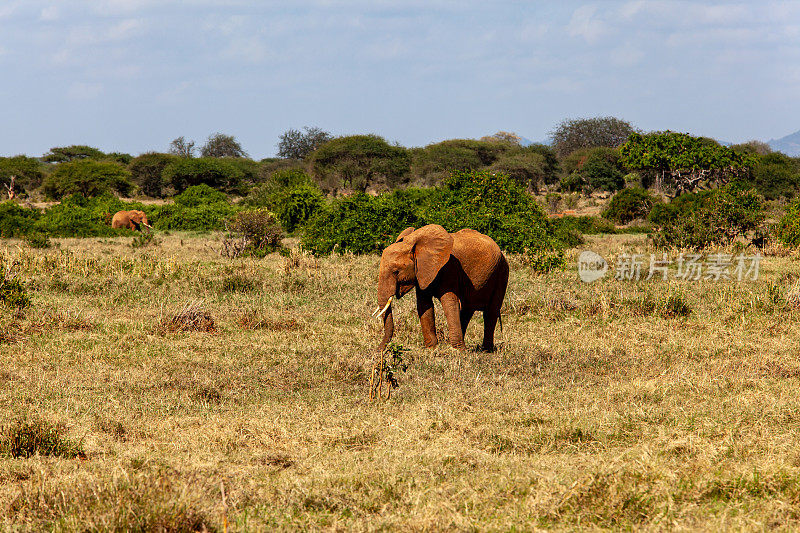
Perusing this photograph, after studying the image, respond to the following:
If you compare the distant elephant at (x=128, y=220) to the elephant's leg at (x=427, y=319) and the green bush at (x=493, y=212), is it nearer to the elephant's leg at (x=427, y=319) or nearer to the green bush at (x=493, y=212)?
the green bush at (x=493, y=212)

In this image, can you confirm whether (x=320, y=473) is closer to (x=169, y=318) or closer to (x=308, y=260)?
(x=169, y=318)

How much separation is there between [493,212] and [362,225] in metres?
3.52

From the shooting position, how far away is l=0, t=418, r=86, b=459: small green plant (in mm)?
5520

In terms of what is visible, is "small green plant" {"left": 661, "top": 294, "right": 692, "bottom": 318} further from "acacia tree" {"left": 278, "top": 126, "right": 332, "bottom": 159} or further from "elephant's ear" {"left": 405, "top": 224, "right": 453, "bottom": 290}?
"acacia tree" {"left": 278, "top": 126, "right": 332, "bottom": 159}

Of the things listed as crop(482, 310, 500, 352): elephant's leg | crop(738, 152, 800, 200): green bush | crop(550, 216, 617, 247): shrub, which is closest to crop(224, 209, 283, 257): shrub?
crop(550, 216, 617, 247): shrub

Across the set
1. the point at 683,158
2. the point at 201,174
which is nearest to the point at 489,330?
the point at 683,158

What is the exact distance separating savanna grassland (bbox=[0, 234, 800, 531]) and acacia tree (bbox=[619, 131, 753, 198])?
80.4 ft

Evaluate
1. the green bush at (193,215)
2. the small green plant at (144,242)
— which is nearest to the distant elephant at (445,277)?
the small green plant at (144,242)

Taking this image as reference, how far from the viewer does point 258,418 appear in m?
6.45

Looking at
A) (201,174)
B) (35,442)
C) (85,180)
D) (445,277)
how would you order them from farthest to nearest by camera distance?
1. (201,174)
2. (85,180)
3. (445,277)
4. (35,442)

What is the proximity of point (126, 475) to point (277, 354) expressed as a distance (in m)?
4.58

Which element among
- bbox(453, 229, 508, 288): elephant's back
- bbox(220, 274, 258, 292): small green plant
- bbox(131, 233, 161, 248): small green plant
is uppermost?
bbox(131, 233, 161, 248): small green plant

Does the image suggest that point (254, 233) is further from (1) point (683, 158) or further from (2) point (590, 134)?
(2) point (590, 134)

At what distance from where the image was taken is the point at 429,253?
8.59 metres
